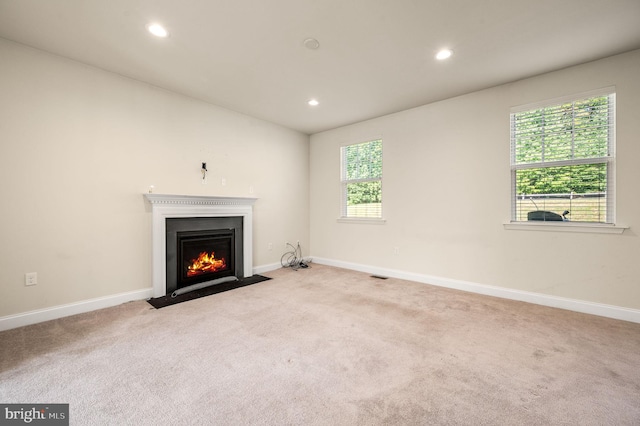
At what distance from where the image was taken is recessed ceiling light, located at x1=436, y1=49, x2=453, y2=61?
2658mm

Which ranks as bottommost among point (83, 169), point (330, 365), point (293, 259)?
point (330, 365)

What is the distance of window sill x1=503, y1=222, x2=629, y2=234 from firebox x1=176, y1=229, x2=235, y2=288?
390 cm

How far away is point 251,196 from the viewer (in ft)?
15.0

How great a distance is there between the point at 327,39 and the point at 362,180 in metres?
2.66

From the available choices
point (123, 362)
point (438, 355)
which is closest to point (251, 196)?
point (123, 362)

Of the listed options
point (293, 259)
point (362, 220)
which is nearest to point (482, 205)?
point (362, 220)

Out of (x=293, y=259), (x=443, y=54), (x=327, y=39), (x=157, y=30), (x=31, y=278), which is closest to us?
(x=157, y=30)

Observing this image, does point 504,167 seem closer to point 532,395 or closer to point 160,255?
point 532,395

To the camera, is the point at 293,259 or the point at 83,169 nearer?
the point at 83,169

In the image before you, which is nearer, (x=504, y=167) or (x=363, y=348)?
(x=363, y=348)

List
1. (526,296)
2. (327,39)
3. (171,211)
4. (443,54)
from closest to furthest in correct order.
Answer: (327,39), (443,54), (526,296), (171,211)

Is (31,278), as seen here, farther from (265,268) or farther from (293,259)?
(293,259)

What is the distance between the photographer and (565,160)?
9.80 ft

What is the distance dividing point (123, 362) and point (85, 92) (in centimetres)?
282
